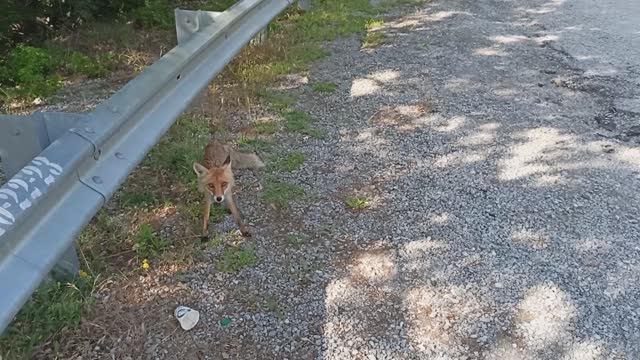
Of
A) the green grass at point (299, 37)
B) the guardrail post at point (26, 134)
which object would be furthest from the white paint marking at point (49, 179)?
the green grass at point (299, 37)

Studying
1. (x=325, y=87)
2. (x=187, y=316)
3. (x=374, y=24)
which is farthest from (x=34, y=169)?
(x=374, y=24)

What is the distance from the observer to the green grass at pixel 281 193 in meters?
3.86

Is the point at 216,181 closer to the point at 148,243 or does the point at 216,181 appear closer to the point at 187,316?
the point at 148,243

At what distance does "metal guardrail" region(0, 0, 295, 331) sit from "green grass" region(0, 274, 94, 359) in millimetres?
133

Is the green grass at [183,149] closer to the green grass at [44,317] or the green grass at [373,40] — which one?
the green grass at [44,317]

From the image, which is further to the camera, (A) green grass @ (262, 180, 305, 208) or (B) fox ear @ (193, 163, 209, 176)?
(A) green grass @ (262, 180, 305, 208)

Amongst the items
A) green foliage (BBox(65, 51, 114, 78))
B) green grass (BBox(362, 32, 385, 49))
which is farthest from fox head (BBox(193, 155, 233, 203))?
green grass (BBox(362, 32, 385, 49))

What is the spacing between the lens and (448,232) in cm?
356

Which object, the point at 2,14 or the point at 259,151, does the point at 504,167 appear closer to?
the point at 259,151

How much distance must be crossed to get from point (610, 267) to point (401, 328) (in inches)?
49.1

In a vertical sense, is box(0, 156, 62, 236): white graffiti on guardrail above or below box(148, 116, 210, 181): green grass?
above

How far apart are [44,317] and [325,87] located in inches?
137

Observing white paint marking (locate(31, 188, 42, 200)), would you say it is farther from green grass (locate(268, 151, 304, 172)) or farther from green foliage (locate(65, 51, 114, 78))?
green foliage (locate(65, 51, 114, 78))

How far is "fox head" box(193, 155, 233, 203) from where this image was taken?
3.60 metres
